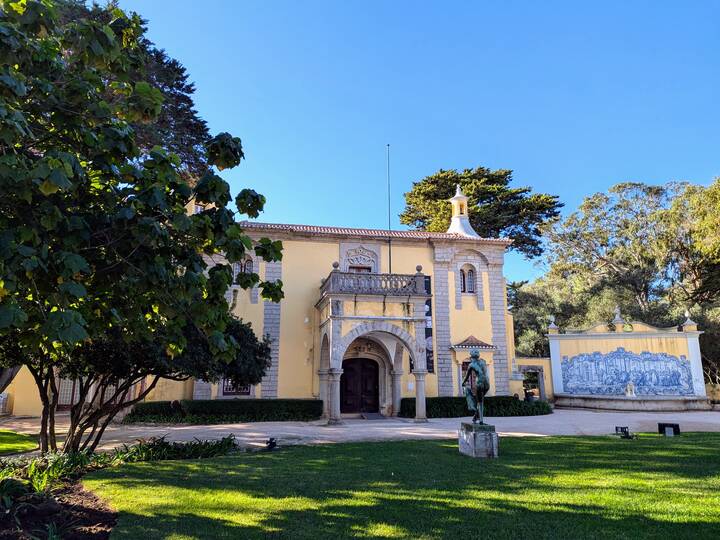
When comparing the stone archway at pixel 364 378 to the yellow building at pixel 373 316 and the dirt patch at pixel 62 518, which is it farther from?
the dirt patch at pixel 62 518

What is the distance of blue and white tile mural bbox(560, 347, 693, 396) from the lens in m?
21.7

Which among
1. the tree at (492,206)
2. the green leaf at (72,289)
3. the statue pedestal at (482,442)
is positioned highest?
the tree at (492,206)

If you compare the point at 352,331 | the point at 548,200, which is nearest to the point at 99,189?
the point at 352,331

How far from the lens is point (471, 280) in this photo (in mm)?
23078

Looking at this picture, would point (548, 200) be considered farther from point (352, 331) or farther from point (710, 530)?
point (710, 530)

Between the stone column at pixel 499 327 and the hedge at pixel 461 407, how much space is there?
4.69 feet

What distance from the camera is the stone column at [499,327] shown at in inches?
855

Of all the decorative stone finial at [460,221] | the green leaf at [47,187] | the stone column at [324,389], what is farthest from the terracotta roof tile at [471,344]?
the green leaf at [47,187]

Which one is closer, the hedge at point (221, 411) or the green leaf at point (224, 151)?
the green leaf at point (224, 151)

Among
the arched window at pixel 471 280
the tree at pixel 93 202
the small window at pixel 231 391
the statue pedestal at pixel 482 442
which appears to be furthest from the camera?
the arched window at pixel 471 280

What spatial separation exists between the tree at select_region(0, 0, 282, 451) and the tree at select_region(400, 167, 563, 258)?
28767 mm

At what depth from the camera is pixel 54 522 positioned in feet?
16.6

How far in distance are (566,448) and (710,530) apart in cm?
562

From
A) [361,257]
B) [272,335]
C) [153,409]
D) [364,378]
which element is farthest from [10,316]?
[361,257]
